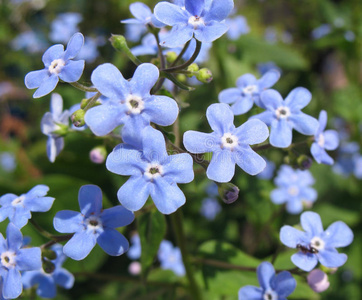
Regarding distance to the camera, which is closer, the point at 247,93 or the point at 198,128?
the point at 247,93

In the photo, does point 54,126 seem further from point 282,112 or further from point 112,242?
point 282,112

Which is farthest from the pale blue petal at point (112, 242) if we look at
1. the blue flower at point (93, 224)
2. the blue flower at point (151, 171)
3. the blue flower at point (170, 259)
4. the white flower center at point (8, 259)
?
the blue flower at point (170, 259)

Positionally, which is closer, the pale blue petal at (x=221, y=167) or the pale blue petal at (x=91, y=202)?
the pale blue petal at (x=221, y=167)

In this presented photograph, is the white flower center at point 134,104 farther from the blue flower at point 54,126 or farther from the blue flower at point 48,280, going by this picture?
the blue flower at point 48,280

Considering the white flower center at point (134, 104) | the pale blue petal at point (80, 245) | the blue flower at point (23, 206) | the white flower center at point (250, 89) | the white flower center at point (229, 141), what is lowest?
the blue flower at point (23, 206)

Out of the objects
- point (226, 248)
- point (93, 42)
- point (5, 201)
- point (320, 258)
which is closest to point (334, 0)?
point (93, 42)

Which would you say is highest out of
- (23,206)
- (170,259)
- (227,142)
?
(227,142)

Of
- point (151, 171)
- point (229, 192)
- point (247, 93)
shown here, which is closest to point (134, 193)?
point (151, 171)

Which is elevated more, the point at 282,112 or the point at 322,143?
the point at 282,112
